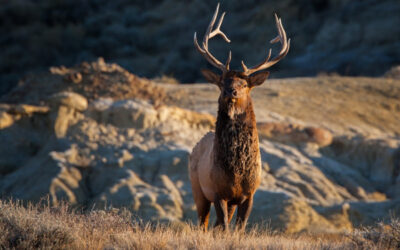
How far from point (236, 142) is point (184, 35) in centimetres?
3389

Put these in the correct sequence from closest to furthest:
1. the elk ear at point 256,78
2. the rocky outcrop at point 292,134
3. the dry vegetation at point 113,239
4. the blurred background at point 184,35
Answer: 1. the dry vegetation at point 113,239
2. the elk ear at point 256,78
3. the rocky outcrop at point 292,134
4. the blurred background at point 184,35

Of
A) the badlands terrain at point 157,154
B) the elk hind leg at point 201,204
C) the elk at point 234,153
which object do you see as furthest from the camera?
the badlands terrain at point 157,154

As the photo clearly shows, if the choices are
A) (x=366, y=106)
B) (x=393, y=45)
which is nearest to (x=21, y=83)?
(x=366, y=106)

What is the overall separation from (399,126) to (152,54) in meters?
23.2

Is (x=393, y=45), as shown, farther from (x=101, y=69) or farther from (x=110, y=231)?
(x=110, y=231)

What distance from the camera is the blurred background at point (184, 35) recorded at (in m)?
33.6

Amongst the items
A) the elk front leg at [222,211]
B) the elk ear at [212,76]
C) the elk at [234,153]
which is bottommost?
the elk front leg at [222,211]

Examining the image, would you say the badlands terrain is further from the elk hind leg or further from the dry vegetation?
the dry vegetation

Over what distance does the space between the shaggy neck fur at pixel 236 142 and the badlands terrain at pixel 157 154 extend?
17.7 feet

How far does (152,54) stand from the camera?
4081 cm

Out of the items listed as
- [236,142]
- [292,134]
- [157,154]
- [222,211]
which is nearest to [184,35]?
[292,134]

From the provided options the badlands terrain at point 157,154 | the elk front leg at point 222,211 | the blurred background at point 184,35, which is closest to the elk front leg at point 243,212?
the elk front leg at point 222,211

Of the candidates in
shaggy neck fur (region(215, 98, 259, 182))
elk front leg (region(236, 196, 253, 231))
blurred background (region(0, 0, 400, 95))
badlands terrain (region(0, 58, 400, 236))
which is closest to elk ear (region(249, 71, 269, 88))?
shaggy neck fur (region(215, 98, 259, 182))

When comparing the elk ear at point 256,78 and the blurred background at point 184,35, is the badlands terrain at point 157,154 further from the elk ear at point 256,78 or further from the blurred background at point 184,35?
the blurred background at point 184,35
